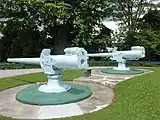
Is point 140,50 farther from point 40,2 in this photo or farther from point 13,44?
point 13,44

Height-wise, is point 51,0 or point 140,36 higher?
point 51,0

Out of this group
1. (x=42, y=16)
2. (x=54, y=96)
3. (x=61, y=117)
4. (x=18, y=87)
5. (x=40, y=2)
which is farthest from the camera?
(x=42, y=16)

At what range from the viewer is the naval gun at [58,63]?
7.92m

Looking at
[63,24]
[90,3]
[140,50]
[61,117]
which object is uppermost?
[90,3]

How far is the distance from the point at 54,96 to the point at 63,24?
46.5ft

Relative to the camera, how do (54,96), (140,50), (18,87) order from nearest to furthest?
(54,96)
(18,87)
(140,50)

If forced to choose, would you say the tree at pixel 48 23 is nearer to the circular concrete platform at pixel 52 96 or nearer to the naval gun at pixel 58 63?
the naval gun at pixel 58 63

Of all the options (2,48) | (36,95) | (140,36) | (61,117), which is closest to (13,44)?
(2,48)

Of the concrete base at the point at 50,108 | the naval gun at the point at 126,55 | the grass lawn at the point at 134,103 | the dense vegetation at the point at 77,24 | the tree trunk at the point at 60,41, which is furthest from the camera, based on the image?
the tree trunk at the point at 60,41

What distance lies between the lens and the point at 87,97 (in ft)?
29.0

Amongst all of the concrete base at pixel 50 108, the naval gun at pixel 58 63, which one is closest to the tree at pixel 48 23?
the naval gun at pixel 58 63

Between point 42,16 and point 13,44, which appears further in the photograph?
point 13,44

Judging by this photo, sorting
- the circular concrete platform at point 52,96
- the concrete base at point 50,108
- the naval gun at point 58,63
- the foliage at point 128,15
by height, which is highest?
the foliage at point 128,15

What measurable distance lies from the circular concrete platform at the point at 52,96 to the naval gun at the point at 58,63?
248 millimetres
